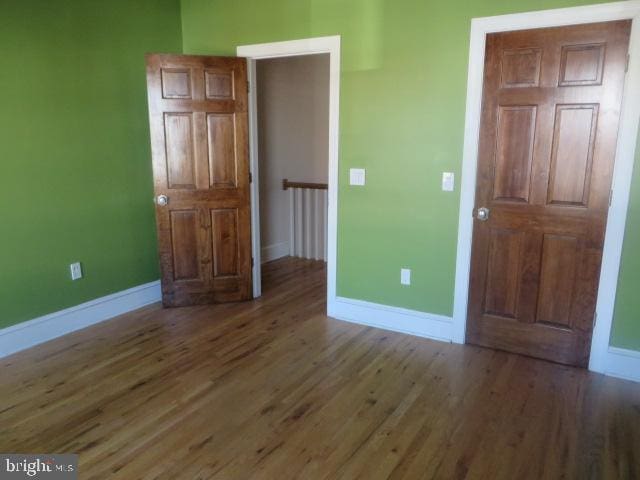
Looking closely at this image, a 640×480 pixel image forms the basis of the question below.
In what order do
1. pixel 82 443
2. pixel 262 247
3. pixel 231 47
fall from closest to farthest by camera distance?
pixel 82 443 < pixel 231 47 < pixel 262 247

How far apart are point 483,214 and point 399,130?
818 millimetres

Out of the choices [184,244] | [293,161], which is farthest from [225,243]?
[293,161]

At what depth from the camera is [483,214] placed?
3.11m

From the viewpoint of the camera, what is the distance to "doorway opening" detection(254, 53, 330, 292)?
538 centimetres

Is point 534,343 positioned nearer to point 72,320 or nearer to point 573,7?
point 573,7

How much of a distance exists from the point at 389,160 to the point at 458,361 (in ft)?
4.78

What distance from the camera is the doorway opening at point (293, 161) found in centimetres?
538

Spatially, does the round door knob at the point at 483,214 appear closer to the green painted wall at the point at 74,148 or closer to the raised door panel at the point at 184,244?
the raised door panel at the point at 184,244

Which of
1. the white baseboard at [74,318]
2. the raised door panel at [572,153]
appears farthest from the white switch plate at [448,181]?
the white baseboard at [74,318]

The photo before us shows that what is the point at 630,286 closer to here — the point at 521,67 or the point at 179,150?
the point at 521,67

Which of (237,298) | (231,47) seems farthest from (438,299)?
(231,47)

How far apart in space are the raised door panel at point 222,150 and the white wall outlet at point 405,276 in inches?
62.3

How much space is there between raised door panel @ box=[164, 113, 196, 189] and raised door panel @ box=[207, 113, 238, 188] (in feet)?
0.49

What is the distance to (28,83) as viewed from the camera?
305 centimetres
